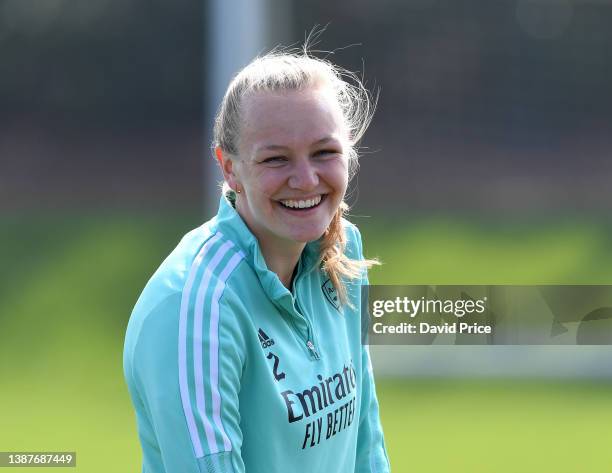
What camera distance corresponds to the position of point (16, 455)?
2205 mm

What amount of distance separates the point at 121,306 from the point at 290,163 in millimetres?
1219

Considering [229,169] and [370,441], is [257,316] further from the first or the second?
[370,441]

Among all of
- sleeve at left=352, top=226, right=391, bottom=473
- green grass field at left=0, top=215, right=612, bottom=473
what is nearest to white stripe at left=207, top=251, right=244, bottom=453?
sleeve at left=352, top=226, right=391, bottom=473

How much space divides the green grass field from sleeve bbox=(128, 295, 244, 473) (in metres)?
1.18

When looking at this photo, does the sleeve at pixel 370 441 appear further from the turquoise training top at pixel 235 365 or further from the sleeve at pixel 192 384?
the sleeve at pixel 192 384

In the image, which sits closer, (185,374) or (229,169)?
(185,374)

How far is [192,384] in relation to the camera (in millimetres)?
981

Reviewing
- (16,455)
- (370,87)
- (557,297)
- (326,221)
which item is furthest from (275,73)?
(16,455)

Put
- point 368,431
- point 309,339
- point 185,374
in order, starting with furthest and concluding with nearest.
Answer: point 368,431, point 309,339, point 185,374

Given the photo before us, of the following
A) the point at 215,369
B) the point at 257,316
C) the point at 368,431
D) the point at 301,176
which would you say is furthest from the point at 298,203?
the point at 368,431

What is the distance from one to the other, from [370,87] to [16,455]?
1.45 m

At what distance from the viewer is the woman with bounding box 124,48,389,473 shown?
99cm

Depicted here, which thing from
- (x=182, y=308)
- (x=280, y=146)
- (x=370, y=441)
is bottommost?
(x=370, y=441)

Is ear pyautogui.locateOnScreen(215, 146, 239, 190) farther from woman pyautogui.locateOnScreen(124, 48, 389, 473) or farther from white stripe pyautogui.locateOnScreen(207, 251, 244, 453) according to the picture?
white stripe pyautogui.locateOnScreen(207, 251, 244, 453)
